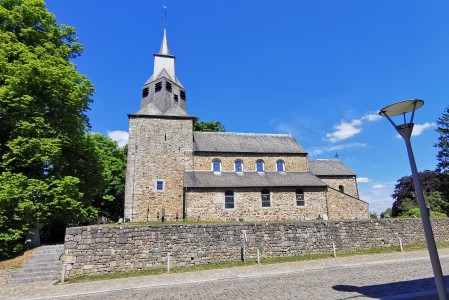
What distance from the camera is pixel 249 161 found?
2652 centimetres

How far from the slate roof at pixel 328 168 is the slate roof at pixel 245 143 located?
383 cm

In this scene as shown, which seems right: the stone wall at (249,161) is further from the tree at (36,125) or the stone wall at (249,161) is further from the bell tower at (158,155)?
the tree at (36,125)

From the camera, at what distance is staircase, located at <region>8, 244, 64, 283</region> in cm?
1131

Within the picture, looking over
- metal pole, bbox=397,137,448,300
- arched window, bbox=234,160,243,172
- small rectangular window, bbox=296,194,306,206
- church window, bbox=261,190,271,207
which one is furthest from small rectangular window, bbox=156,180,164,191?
metal pole, bbox=397,137,448,300

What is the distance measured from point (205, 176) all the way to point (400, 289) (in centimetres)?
1837

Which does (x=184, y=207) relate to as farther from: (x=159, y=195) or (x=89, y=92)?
(x=89, y=92)

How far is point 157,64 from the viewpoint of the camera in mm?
28766

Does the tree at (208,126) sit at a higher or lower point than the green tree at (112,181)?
higher

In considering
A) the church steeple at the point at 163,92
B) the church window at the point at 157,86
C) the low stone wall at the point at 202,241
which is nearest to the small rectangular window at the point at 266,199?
the low stone wall at the point at 202,241

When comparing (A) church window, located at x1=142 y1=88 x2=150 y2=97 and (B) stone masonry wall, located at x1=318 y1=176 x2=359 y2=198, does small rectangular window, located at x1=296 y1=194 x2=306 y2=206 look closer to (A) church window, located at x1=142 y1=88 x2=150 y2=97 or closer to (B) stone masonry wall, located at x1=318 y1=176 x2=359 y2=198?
(B) stone masonry wall, located at x1=318 y1=176 x2=359 y2=198

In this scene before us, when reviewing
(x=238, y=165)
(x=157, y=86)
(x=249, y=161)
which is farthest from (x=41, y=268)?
(x=157, y=86)

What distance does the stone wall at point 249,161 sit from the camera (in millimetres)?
25394

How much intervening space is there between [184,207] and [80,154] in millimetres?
9197

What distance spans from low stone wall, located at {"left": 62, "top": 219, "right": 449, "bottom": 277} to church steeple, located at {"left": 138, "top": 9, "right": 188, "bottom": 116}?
14.7 metres
